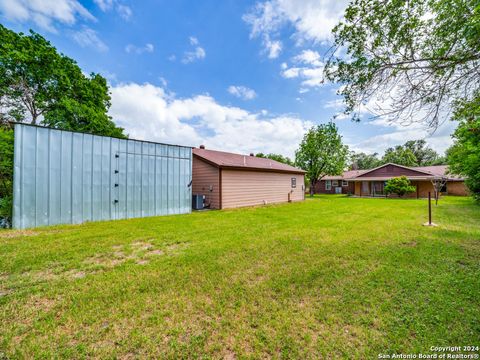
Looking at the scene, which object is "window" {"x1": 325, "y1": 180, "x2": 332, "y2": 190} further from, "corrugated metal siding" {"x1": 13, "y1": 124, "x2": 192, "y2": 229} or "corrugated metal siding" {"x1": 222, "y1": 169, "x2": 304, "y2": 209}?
"corrugated metal siding" {"x1": 13, "y1": 124, "x2": 192, "y2": 229}

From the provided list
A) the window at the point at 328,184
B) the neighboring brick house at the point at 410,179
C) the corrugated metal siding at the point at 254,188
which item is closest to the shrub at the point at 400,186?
the neighboring brick house at the point at 410,179

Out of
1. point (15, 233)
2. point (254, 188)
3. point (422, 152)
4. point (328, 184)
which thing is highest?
point (422, 152)

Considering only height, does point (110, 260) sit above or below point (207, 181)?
below

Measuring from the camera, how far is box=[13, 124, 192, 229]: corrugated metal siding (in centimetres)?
646

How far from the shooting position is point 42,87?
14.2 m

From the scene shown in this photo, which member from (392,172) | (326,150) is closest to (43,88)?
(326,150)

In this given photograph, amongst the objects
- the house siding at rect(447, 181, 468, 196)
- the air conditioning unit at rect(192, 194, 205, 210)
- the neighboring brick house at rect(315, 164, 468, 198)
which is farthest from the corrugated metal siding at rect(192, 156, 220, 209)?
the house siding at rect(447, 181, 468, 196)

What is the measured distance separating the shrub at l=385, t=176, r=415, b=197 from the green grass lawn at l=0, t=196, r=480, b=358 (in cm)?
1804

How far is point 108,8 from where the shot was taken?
8.29 meters

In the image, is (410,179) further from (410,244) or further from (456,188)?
(410,244)

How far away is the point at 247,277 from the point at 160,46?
12559mm

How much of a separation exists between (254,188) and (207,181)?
342cm

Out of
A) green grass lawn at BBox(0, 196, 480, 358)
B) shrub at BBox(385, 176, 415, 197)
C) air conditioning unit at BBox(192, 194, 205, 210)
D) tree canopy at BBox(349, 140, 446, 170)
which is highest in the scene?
tree canopy at BBox(349, 140, 446, 170)

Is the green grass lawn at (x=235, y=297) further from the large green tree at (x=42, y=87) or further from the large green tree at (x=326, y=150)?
the large green tree at (x=326, y=150)
